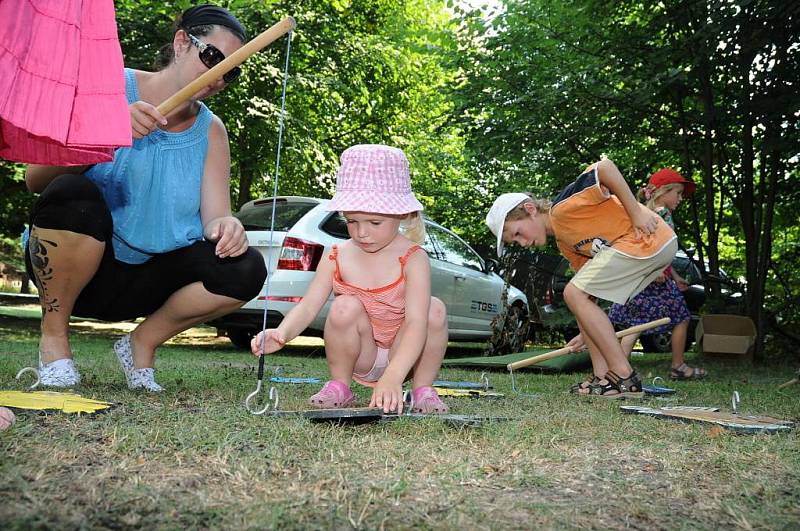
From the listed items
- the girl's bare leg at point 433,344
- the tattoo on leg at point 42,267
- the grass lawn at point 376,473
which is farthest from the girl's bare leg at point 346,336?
the tattoo on leg at point 42,267

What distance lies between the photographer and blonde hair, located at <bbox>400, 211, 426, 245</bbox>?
346 cm

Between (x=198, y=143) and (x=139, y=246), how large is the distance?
0.54 m

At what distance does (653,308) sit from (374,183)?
4193 mm

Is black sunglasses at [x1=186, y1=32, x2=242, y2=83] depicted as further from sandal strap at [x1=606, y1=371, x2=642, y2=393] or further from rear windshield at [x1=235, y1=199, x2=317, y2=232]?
rear windshield at [x1=235, y1=199, x2=317, y2=232]

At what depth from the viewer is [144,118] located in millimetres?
2977

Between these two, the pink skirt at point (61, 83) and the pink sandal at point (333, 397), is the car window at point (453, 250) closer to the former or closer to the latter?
the pink sandal at point (333, 397)

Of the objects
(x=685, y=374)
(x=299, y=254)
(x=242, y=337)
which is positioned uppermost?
(x=299, y=254)

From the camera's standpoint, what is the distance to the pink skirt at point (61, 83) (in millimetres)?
2297

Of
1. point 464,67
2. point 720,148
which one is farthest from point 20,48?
point 720,148

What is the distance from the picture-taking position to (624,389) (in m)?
4.53

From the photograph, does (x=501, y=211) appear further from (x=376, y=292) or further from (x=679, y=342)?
(x=679, y=342)

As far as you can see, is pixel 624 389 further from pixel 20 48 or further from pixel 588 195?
pixel 20 48

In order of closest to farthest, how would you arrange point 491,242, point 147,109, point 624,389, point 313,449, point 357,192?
point 313,449
point 147,109
point 357,192
point 624,389
point 491,242

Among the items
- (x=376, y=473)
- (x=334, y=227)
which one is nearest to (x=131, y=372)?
(x=376, y=473)
